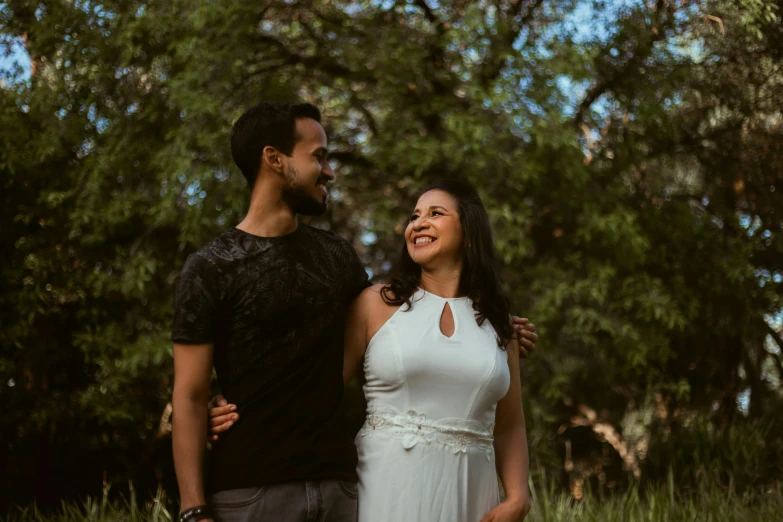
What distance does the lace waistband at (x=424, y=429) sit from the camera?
278 centimetres

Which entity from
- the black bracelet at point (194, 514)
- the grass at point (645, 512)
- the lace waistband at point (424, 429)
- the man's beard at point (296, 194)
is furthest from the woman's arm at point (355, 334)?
the grass at point (645, 512)

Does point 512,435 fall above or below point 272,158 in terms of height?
below

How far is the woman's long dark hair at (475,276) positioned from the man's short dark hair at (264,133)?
53cm

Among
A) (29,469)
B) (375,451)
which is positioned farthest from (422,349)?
(29,469)

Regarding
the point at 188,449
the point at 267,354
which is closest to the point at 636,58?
the point at 267,354

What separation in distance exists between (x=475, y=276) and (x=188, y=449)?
1.11 meters

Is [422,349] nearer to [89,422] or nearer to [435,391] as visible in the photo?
[435,391]

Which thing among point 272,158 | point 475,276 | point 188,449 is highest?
point 272,158

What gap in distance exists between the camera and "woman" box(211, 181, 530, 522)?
109 inches

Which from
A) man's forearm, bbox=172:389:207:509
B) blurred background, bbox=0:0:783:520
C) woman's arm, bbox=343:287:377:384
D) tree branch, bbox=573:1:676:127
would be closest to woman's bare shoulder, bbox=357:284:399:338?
woman's arm, bbox=343:287:377:384

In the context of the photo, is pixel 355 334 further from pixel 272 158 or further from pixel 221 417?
pixel 272 158

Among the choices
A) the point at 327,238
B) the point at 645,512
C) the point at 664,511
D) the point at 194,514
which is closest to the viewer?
the point at 194,514

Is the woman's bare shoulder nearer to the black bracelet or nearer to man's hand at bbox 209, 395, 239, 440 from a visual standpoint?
man's hand at bbox 209, 395, 239, 440

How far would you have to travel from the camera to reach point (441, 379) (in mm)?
2787
